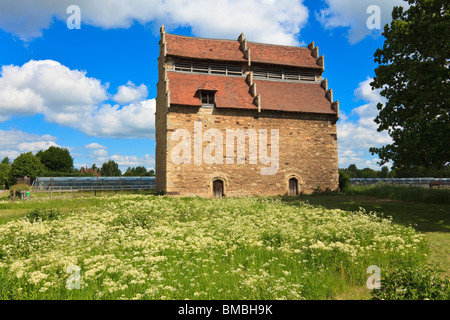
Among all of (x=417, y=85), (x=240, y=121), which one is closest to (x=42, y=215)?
(x=240, y=121)

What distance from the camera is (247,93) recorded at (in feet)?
91.3

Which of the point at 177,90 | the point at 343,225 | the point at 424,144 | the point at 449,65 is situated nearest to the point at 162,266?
the point at 343,225

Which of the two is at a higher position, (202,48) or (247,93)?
(202,48)

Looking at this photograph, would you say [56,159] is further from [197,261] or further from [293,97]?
[197,261]

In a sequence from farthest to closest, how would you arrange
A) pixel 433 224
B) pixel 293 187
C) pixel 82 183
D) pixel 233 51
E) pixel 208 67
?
pixel 82 183 → pixel 233 51 → pixel 208 67 → pixel 293 187 → pixel 433 224

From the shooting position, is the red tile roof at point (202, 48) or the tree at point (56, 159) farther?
the tree at point (56, 159)

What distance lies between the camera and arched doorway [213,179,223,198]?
25844mm

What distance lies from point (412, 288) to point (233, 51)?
27967mm

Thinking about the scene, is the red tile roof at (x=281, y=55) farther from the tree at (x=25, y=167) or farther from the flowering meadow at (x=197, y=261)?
the tree at (x=25, y=167)

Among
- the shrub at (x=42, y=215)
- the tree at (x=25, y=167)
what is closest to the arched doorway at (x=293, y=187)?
the shrub at (x=42, y=215)

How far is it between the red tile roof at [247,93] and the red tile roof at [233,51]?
1.88 metres

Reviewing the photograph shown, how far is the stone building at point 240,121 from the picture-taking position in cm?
2520

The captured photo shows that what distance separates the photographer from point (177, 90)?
1021 inches

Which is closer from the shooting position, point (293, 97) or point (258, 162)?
point (258, 162)
